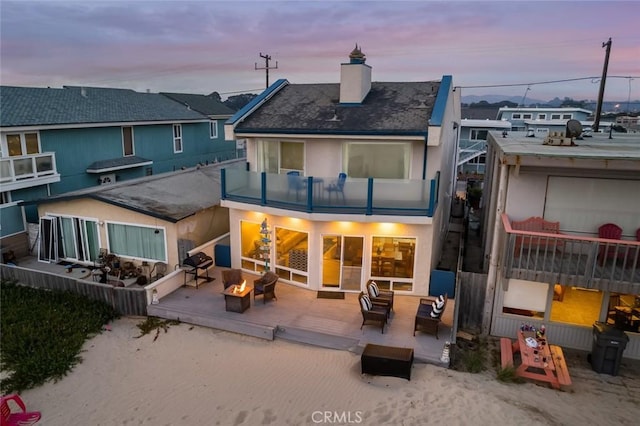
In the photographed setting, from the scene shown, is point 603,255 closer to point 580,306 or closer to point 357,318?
point 580,306

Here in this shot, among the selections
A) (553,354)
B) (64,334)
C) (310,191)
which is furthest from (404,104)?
(64,334)

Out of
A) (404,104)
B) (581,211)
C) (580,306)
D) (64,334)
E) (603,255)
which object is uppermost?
(404,104)

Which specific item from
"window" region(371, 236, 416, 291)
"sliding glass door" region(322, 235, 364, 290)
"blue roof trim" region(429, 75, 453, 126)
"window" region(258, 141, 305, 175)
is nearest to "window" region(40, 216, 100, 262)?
"window" region(258, 141, 305, 175)

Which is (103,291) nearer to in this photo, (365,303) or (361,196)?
(365,303)

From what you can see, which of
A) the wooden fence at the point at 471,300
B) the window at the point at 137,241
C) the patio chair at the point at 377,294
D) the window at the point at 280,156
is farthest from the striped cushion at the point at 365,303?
the window at the point at 137,241

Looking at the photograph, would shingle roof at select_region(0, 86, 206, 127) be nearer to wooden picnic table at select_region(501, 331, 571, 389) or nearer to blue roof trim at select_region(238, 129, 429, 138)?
blue roof trim at select_region(238, 129, 429, 138)

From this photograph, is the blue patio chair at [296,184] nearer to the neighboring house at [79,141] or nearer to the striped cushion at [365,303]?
the striped cushion at [365,303]
